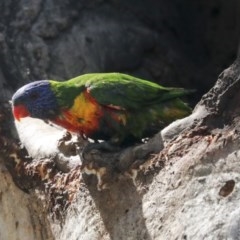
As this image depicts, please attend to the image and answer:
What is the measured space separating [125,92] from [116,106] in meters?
0.07

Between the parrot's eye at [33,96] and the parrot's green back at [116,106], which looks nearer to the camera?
the parrot's green back at [116,106]

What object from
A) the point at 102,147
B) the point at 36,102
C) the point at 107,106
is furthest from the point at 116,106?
the point at 36,102

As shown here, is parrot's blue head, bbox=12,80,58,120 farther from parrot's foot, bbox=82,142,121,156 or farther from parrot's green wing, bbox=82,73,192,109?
parrot's foot, bbox=82,142,121,156

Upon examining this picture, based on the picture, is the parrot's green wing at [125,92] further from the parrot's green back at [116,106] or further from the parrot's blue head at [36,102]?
the parrot's blue head at [36,102]

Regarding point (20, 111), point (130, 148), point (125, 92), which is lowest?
point (20, 111)

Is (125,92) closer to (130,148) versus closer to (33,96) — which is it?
(130,148)

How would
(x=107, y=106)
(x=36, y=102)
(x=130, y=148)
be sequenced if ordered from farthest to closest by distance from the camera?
(x=36, y=102) → (x=107, y=106) → (x=130, y=148)

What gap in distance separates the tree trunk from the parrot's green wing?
262 mm

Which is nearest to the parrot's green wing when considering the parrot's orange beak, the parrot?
the parrot

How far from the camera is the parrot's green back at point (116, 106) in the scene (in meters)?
3.45

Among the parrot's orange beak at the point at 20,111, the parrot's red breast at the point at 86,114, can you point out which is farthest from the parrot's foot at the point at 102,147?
the parrot's orange beak at the point at 20,111

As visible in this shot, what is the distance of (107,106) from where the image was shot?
11.3 ft

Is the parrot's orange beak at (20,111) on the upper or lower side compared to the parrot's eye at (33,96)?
lower

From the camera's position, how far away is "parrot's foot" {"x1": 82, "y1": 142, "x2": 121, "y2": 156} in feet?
10.7
